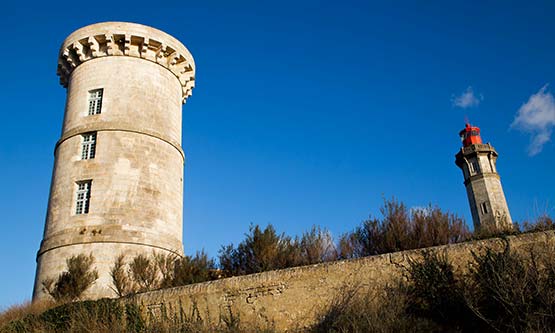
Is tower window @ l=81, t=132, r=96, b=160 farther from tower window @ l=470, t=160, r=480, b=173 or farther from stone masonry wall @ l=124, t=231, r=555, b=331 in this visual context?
tower window @ l=470, t=160, r=480, b=173

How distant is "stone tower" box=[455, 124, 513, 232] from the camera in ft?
101

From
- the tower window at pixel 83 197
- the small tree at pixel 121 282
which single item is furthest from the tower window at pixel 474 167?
the small tree at pixel 121 282

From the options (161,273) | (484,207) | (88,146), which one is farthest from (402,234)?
(484,207)

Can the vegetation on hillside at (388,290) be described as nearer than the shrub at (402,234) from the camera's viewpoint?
Yes

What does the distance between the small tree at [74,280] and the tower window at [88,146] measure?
371cm

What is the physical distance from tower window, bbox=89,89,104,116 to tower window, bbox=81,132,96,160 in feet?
2.92

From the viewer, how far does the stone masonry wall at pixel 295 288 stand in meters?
8.84

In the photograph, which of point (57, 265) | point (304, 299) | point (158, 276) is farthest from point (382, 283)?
point (57, 265)

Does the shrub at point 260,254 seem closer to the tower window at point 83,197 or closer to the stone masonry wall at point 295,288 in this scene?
the stone masonry wall at point 295,288

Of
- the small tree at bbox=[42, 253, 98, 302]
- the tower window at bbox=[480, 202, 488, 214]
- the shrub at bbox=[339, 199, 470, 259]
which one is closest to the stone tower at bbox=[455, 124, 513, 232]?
the tower window at bbox=[480, 202, 488, 214]

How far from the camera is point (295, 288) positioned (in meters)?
9.50

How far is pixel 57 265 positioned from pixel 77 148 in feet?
13.0

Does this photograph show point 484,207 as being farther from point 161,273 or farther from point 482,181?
point 161,273

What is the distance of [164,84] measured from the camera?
713 inches
